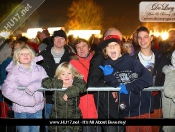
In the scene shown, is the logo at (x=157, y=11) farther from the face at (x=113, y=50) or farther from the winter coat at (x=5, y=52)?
the winter coat at (x=5, y=52)

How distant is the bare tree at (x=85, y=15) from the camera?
6688 cm

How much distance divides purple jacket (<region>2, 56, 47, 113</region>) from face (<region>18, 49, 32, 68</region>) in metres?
0.08

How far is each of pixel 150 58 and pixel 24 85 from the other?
7.97 ft

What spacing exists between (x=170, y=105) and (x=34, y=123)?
234cm

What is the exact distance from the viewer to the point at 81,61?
4.88 m

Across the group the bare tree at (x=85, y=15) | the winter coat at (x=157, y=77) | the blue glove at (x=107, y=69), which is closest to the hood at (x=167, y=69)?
the winter coat at (x=157, y=77)

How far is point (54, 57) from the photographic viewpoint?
539cm

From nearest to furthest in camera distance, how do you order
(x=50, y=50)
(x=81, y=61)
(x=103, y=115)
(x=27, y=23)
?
(x=103, y=115), (x=81, y=61), (x=50, y=50), (x=27, y=23)

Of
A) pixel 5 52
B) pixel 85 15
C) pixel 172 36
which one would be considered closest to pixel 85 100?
pixel 5 52

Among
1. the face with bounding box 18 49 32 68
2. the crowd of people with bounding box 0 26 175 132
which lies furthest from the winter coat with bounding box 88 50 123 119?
the face with bounding box 18 49 32 68

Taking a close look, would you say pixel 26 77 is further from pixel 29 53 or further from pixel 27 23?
pixel 27 23

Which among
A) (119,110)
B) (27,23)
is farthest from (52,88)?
(27,23)

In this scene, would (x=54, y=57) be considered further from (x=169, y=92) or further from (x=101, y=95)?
(x=169, y=92)

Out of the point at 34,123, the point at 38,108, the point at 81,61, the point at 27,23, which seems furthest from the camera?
the point at 27,23
